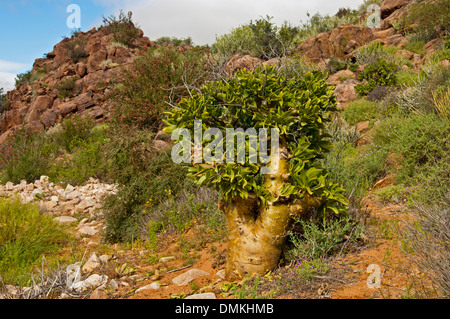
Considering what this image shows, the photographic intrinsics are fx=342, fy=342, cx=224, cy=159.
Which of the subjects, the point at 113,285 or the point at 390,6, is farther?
the point at 390,6

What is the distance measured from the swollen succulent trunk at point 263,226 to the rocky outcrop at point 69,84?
11685 mm

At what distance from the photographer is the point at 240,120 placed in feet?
10.9

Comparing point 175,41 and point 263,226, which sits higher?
point 175,41

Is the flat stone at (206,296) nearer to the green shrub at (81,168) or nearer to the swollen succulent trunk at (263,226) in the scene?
the swollen succulent trunk at (263,226)

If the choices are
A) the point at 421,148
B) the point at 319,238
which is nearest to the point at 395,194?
the point at 421,148

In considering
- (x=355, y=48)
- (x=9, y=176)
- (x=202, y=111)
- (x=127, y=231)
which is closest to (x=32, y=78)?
(x=9, y=176)

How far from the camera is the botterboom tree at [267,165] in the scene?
2.97m

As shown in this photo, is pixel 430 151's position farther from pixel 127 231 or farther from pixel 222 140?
pixel 127 231

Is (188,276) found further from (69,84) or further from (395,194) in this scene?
(69,84)

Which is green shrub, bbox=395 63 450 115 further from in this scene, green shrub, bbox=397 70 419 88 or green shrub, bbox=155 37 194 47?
green shrub, bbox=155 37 194 47

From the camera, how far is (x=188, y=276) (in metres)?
3.48

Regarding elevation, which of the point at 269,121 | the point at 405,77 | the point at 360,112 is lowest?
the point at 269,121

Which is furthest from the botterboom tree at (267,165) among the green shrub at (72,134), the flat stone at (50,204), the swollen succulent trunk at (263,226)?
the green shrub at (72,134)

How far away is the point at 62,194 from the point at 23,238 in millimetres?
3398
